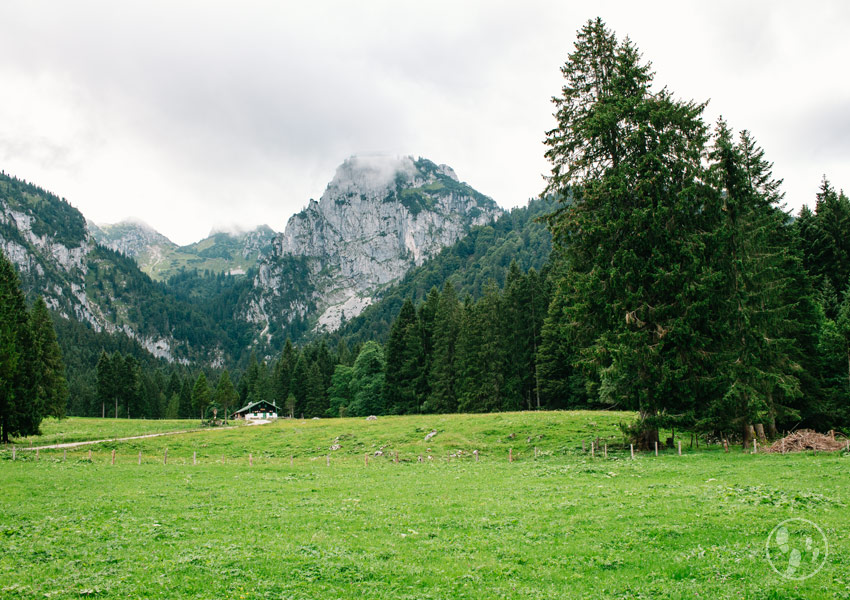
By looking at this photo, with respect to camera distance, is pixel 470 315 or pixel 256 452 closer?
pixel 256 452

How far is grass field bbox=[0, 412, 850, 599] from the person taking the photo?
392 inches

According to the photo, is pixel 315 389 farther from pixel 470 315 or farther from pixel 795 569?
pixel 795 569

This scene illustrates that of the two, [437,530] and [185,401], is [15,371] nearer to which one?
[437,530]

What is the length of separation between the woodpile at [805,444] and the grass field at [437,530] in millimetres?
1979

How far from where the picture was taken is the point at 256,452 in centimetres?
4550

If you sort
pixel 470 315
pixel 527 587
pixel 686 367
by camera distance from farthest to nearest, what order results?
1. pixel 470 315
2. pixel 686 367
3. pixel 527 587

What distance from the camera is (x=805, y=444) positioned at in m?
27.2

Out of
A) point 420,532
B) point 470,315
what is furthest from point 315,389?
point 420,532

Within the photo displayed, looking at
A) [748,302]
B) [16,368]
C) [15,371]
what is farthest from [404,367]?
[748,302]

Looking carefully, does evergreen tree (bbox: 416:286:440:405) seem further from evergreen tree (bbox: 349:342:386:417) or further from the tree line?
the tree line

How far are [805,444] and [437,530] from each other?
2337 cm

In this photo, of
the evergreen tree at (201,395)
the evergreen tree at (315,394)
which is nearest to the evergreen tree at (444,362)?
the evergreen tree at (315,394)

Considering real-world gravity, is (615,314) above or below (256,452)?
above

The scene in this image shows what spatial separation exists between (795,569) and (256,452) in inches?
1671
